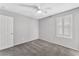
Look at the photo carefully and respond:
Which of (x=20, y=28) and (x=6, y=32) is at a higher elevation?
(x=20, y=28)

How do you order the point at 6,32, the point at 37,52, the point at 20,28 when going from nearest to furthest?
the point at 37,52, the point at 6,32, the point at 20,28

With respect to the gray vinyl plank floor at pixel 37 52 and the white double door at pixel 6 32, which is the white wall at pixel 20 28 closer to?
the white double door at pixel 6 32

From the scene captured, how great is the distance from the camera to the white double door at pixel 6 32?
334 cm

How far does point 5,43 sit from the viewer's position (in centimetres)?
351

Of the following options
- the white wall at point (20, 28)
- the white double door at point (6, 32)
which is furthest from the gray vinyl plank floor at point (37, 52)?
the white wall at point (20, 28)

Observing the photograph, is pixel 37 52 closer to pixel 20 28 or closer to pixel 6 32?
pixel 6 32

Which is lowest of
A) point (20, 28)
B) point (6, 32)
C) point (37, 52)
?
point (37, 52)

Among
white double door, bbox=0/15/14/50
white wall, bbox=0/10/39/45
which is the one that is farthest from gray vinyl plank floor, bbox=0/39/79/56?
white wall, bbox=0/10/39/45

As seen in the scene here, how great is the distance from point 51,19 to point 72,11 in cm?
190

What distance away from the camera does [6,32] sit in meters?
3.55

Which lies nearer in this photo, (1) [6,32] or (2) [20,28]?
(1) [6,32]

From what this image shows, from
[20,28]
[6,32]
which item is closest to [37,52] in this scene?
[6,32]

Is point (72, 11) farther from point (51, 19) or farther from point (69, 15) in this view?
point (51, 19)

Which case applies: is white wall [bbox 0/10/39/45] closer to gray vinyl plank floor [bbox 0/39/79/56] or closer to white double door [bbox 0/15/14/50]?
white double door [bbox 0/15/14/50]
